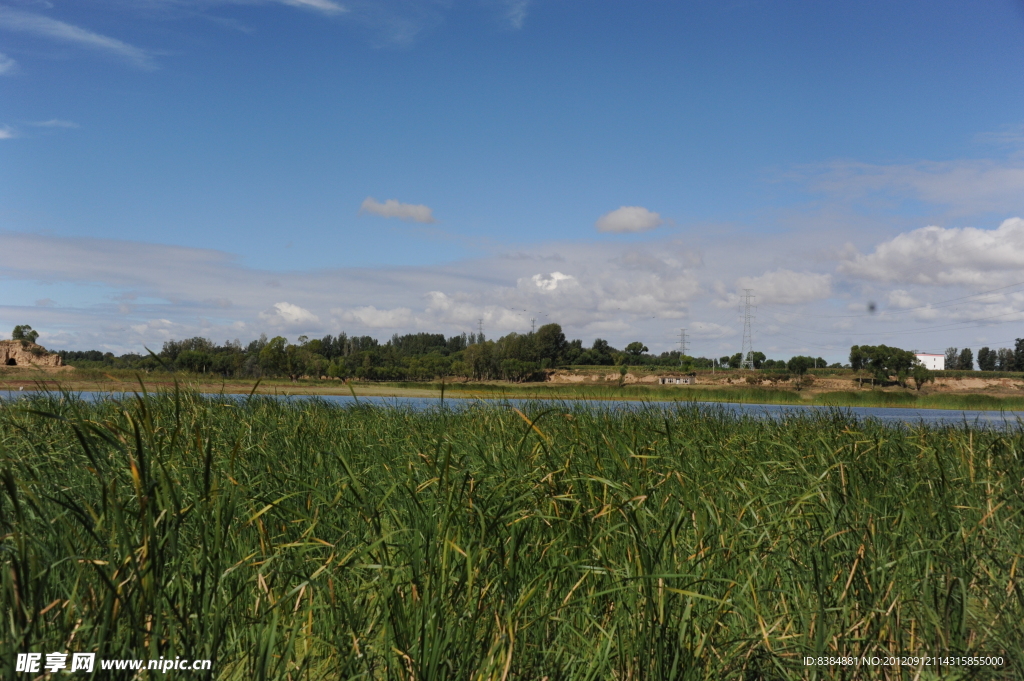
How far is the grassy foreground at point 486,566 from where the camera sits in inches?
96.3

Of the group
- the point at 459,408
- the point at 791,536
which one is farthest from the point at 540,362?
the point at 791,536

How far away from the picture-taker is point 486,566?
3.28 meters

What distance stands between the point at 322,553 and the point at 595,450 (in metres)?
2.30

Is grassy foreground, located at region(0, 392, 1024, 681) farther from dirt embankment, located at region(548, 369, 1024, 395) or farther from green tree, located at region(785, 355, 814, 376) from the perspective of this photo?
green tree, located at region(785, 355, 814, 376)

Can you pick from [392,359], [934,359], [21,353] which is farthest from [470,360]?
[934,359]

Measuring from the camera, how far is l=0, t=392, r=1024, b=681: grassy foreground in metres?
2.45

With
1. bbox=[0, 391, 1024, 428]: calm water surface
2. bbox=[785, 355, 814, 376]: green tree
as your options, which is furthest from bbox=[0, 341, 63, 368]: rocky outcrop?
bbox=[785, 355, 814, 376]: green tree

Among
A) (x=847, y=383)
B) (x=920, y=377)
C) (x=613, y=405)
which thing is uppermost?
(x=920, y=377)

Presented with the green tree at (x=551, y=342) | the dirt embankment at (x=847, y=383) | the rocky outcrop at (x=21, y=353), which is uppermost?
the green tree at (x=551, y=342)

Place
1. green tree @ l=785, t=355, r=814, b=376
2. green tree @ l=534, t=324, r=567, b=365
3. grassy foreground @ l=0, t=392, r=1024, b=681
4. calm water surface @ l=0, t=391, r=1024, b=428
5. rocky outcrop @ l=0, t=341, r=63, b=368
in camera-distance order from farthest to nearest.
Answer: green tree @ l=534, t=324, r=567, b=365 → green tree @ l=785, t=355, r=814, b=376 → rocky outcrop @ l=0, t=341, r=63, b=368 → calm water surface @ l=0, t=391, r=1024, b=428 → grassy foreground @ l=0, t=392, r=1024, b=681

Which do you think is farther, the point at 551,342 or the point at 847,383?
the point at 551,342

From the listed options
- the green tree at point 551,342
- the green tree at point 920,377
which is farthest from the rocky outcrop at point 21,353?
the green tree at point 920,377

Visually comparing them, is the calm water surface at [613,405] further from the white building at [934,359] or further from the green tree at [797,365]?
the white building at [934,359]

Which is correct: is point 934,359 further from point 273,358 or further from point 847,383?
point 273,358
